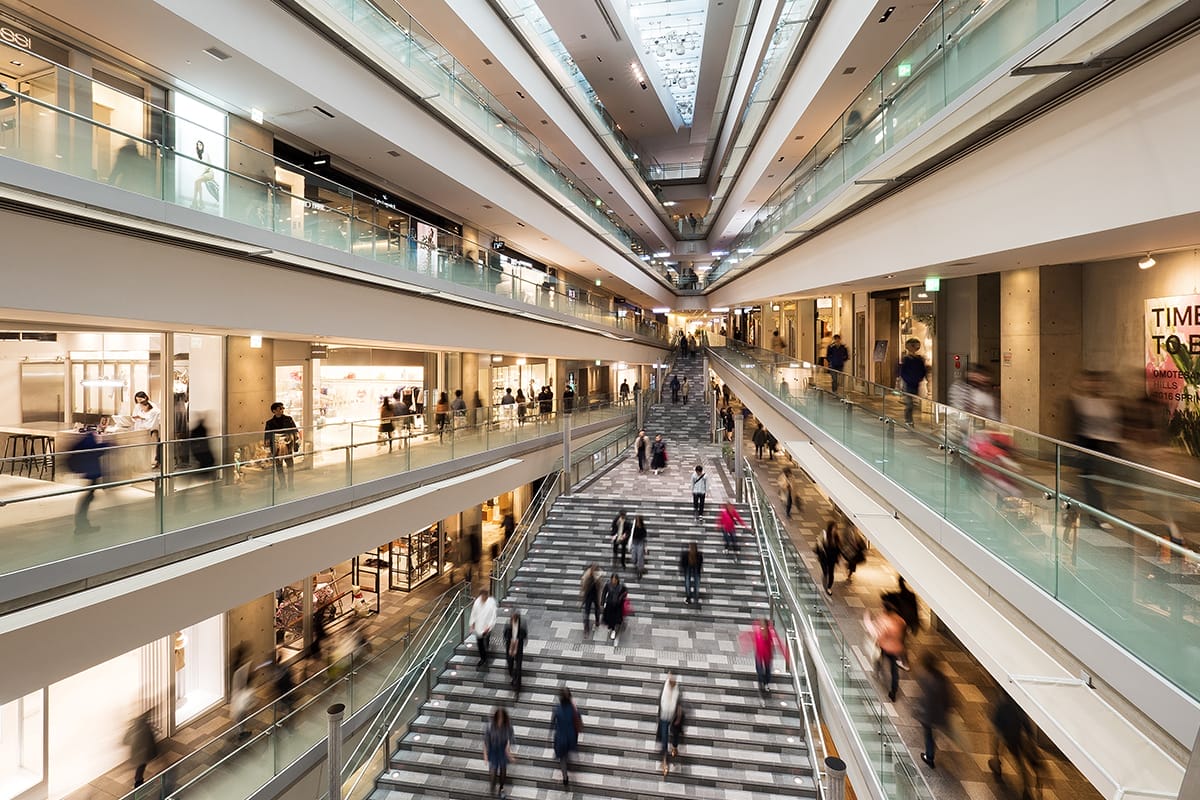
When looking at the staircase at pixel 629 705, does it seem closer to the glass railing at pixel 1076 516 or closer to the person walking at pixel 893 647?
the person walking at pixel 893 647

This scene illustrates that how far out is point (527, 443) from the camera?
13.7 metres

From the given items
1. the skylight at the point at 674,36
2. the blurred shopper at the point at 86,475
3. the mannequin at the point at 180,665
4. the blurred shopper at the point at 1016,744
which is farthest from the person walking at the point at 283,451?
the skylight at the point at 674,36

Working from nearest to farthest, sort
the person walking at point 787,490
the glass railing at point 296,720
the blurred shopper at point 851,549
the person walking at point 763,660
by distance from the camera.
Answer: the glass railing at point 296,720
the person walking at point 763,660
the blurred shopper at point 851,549
the person walking at point 787,490

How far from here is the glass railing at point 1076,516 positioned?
261 centimetres

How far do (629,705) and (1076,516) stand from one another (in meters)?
6.26

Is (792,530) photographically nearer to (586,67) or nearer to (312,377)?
(312,377)

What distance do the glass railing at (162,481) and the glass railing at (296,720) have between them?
8.41 feet

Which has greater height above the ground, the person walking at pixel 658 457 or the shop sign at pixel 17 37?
the shop sign at pixel 17 37

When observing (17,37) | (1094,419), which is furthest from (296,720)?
(1094,419)

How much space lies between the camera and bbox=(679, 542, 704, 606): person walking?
9.77m

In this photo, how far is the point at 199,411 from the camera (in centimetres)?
860

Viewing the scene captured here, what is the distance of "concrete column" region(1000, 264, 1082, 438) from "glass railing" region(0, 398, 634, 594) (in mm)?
9975

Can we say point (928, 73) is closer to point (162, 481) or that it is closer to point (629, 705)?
point (629, 705)

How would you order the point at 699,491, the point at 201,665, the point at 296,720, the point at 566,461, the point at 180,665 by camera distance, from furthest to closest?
the point at 566,461
the point at 699,491
the point at 201,665
the point at 180,665
the point at 296,720
